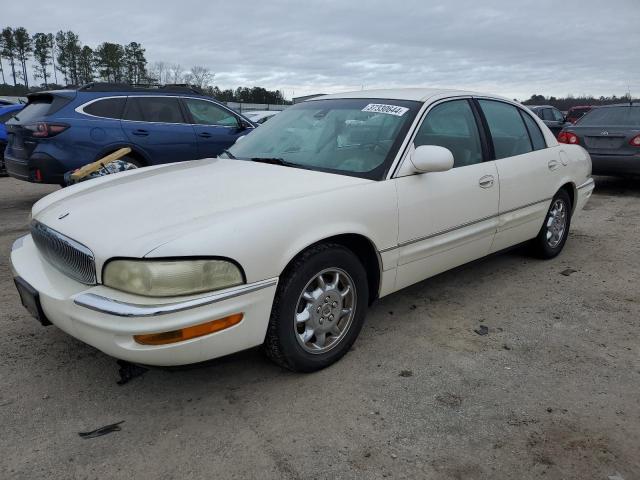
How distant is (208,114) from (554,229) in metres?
5.28

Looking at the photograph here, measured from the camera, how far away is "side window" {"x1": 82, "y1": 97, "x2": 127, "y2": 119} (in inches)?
269

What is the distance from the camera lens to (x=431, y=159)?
124 inches

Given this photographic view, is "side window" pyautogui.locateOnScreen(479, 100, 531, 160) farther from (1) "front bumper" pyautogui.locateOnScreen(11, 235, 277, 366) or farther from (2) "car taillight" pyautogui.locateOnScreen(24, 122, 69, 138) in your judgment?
(2) "car taillight" pyautogui.locateOnScreen(24, 122, 69, 138)

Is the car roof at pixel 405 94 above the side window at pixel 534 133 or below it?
above

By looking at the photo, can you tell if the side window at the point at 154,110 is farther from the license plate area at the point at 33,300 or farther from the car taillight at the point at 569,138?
the car taillight at the point at 569,138

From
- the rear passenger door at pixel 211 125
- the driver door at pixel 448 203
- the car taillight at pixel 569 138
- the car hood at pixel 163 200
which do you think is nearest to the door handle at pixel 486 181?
the driver door at pixel 448 203

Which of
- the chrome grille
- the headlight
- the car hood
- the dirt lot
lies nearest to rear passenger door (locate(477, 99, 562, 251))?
the dirt lot

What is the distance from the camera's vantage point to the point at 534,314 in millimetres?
3787

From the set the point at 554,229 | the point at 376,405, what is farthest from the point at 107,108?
the point at 376,405

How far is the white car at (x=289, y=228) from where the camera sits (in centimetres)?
232

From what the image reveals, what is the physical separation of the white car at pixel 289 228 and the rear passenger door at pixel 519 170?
0.06 ft

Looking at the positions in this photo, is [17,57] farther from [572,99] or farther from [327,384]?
[327,384]

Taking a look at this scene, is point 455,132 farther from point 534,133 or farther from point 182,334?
point 182,334

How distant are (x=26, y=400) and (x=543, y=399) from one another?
2679mm
